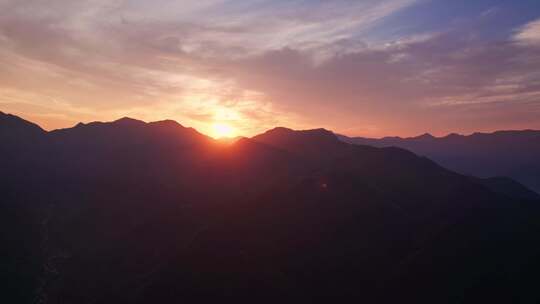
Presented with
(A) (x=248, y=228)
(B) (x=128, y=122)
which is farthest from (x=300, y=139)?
(A) (x=248, y=228)

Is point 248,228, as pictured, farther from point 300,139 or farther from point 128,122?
point 128,122

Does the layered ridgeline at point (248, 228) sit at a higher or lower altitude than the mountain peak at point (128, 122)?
lower

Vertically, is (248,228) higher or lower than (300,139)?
lower

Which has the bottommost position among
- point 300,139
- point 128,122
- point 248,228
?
point 248,228

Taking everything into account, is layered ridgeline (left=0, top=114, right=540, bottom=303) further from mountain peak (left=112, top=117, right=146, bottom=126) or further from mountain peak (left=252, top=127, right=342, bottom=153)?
mountain peak (left=112, top=117, right=146, bottom=126)

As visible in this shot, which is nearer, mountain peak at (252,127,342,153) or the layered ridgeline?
the layered ridgeline

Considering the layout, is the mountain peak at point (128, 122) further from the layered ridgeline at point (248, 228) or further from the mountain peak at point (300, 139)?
the mountain peak at point (300, 139)

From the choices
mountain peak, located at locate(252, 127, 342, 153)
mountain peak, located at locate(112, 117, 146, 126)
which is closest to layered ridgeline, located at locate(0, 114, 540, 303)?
mountain peak, located at locate(252, 127, 342, 153)

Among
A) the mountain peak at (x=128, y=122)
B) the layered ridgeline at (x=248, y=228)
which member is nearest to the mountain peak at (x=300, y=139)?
the layered ridgeline at (x=248, y=228)

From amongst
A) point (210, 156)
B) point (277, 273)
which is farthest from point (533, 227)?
point (210, 156)

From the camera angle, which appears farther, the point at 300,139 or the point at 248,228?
the point at 300,139
